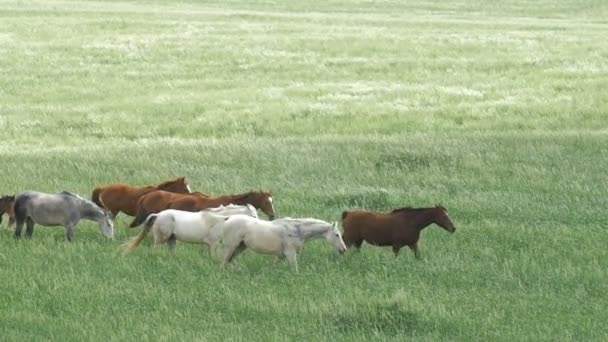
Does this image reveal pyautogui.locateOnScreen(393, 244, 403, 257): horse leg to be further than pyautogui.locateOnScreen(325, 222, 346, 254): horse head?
Yes

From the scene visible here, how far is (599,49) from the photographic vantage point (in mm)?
51062

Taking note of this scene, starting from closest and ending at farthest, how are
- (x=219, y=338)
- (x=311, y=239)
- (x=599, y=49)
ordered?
(x=219, y=338)
(x=311, y=239)
(x=599, y=49)

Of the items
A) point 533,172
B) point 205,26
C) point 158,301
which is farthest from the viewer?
point 205,26

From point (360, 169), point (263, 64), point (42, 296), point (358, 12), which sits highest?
point (42, 296)

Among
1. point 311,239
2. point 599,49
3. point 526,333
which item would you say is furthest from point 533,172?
point 599,49

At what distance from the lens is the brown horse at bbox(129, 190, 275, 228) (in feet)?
48.9

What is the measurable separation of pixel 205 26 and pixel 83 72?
67.3 feet

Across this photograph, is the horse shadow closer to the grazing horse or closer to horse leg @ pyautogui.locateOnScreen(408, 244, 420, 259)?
horse leg @ pyautogui.locateOnScreen(408, 244, 420, 259)

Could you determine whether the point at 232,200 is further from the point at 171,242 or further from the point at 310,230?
the point at 310,230

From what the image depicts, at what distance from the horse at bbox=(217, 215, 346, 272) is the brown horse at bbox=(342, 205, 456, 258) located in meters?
0.71

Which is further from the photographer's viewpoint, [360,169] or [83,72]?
[83,72]

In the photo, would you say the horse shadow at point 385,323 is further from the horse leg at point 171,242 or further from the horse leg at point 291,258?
the horse leg at point 171,242

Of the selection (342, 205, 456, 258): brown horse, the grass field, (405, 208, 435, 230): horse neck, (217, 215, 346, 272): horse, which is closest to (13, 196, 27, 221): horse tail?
the grass field

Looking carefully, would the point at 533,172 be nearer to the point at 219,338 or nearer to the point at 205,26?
the point at 219,338
